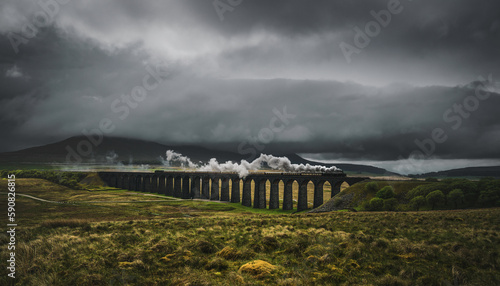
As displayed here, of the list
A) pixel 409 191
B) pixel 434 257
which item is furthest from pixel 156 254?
pixel 409 191

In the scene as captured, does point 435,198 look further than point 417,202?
No

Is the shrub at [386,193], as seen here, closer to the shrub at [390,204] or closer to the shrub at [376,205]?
the shrub at [390,204]

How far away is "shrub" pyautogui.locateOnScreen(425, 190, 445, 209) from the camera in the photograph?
4159cm

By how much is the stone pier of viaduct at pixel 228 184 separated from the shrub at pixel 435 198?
19204mm

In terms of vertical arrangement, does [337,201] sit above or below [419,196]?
below

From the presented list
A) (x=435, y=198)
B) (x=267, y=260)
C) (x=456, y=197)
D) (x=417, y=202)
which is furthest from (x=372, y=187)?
(x=267, y=260)

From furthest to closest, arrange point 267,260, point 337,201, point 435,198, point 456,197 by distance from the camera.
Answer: point 337,201 < point 435,198 < point 456,197 < point 267,260

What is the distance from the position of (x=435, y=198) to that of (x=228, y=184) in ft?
201

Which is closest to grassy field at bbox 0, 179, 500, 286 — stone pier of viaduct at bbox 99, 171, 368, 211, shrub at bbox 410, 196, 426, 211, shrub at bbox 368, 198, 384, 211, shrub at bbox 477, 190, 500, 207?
shrub at bbox 410, 196, 426, 211

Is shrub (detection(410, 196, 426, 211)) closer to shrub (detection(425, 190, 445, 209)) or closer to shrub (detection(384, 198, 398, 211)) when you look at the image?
shrub (detection(425, 190, 445, 209))

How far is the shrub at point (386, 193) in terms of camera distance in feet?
159

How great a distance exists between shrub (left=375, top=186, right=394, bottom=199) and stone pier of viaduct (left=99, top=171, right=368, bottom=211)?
11.4 metres

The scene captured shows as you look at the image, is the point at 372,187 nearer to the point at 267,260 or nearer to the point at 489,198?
the point at 489,198

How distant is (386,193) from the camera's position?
160 ft
